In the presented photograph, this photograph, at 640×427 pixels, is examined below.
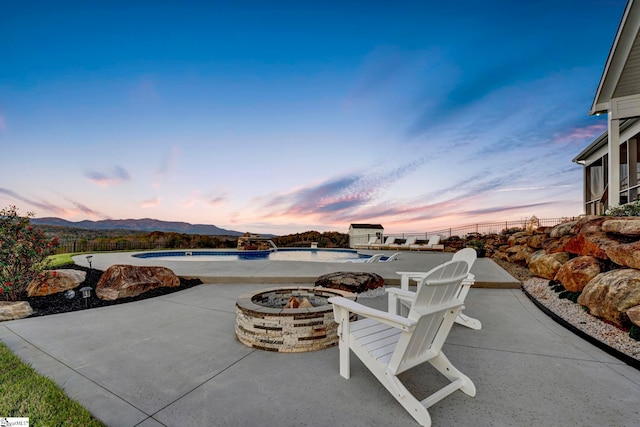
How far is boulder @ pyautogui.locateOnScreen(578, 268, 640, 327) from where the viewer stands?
10.3 ft

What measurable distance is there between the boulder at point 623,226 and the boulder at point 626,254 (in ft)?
0.76

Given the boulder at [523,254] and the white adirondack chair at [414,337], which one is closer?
the white adirondack chair at [414,337]

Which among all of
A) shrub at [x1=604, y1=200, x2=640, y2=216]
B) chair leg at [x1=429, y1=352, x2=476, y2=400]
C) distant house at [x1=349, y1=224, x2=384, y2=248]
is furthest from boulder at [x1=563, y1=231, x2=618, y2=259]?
distant house at [x1=349, y1=224, x2=384, y2=248]

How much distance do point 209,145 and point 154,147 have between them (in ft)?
6.16

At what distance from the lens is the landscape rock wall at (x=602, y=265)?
3.21 m

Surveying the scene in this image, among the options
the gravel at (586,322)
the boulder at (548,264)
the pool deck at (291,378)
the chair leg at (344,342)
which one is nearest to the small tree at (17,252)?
the pool deck at (291,378)

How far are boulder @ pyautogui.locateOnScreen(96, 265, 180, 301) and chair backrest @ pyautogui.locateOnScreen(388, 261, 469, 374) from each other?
200 inches

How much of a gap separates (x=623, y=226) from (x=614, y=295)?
155cm

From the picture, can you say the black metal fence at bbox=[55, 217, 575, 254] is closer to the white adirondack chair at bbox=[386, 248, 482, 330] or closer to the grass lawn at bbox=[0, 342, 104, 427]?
the grass lawn at bbox=[0, 342, 104, 427]

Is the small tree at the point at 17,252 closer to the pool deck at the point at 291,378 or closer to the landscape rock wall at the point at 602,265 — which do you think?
the pool deck at the point at 291,378

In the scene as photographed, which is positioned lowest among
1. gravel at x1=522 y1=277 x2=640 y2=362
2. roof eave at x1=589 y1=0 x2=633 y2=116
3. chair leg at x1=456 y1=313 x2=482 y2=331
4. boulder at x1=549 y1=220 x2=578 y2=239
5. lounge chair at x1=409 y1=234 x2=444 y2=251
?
chair leg at x1=456 y1=313 x2=482 y2=331

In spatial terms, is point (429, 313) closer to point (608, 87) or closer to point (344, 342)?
point (344, 342)

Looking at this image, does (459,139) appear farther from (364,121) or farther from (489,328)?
(489,328)

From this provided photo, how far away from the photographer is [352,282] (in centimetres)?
517
